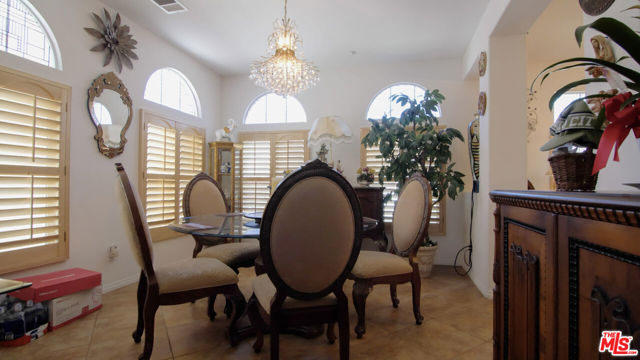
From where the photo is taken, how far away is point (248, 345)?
198cm

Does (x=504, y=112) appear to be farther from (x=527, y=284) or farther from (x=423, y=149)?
(x=527, y=284)

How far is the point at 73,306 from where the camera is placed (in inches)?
92.1

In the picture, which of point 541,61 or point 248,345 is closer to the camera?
point 248,345

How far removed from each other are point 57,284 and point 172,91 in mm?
2663

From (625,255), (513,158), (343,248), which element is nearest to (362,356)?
(343,248)

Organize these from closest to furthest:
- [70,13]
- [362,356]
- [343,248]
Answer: [343,248] < [362,356] < [70,13]

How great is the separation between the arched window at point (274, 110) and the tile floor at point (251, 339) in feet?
9.66

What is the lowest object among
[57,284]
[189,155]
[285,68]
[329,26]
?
[57,284]

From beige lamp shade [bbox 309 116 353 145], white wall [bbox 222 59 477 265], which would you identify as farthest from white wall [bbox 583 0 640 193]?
white wall [bbox 222 59 477 265]

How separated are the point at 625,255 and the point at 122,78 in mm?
3944

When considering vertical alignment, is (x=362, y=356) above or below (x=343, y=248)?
below

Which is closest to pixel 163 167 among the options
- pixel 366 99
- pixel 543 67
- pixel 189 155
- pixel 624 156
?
pixel 189 155

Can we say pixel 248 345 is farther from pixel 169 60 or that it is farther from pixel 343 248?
pixel 169 60

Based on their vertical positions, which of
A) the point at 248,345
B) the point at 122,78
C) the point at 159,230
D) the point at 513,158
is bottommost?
the point at 248,345
